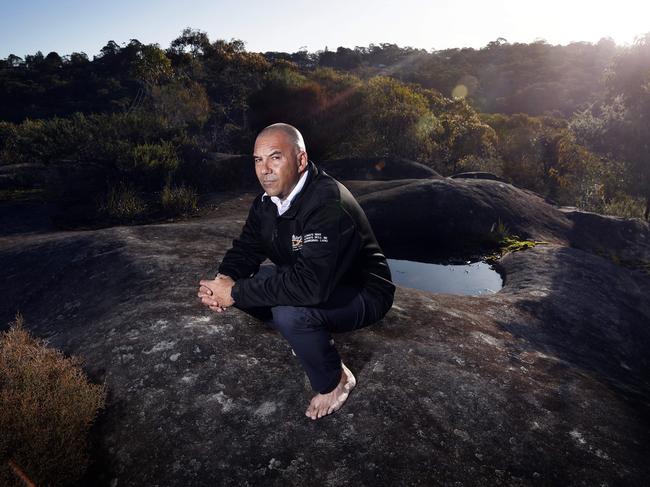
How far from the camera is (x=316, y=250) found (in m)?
2.83

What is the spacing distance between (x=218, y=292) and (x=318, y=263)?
0.97 m

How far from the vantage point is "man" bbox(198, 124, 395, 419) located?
2.87 meters

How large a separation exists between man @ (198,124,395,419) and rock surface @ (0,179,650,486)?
16.1 inches

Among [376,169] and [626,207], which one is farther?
[376,169]

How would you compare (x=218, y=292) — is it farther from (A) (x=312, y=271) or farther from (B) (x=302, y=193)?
(B) (x=302, y=193)

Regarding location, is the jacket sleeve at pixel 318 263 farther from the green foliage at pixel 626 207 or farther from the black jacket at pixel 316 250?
the green foliage at pixel 626 207

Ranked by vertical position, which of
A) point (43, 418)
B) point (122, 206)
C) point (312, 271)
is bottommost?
point (122, 206)

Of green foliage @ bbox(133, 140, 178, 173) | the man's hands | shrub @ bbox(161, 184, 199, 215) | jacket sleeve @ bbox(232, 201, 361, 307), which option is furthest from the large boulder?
jacket sleeve @ bbox(232, 201, 361, 307)

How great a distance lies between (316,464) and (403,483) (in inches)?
22.1

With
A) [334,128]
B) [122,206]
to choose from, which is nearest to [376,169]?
[334,128]

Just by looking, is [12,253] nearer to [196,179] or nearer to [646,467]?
[196,179]

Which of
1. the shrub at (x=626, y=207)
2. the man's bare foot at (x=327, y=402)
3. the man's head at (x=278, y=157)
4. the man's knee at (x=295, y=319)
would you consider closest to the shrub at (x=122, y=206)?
the man's head at (x=278, y=157)

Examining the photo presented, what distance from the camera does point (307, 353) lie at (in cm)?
301

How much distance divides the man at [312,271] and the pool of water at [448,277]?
443 centimetres
